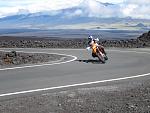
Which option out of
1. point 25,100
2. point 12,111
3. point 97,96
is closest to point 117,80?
point 97,96

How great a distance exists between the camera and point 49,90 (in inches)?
564

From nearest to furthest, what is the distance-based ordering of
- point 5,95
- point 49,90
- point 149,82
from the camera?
point 5,95, point 49,90, point 149,82

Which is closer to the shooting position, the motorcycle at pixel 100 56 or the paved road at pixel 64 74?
the paved road at pixel 64 74

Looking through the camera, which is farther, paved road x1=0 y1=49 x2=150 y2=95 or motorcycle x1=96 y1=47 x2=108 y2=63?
motorcycle x1=96 y1=47 x2=108 y2=63

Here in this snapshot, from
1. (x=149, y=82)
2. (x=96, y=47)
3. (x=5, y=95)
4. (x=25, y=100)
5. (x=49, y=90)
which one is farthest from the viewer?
(x=96, y=47)

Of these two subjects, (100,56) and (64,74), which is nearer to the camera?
(64,74)

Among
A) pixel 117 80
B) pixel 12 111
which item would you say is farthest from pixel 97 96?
pixel 117 80

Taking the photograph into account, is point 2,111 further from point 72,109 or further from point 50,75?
point 50,75

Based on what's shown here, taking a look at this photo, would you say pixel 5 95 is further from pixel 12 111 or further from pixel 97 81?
pixel 97 81

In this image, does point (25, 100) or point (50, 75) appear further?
point (50, 75)

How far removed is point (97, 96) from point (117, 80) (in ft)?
12.4

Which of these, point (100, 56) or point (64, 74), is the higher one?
point (100, 56)

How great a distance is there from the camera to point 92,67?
2116 centimetres

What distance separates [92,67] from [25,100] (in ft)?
29.1
